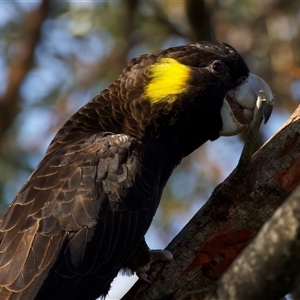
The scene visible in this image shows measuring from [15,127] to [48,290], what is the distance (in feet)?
13.4

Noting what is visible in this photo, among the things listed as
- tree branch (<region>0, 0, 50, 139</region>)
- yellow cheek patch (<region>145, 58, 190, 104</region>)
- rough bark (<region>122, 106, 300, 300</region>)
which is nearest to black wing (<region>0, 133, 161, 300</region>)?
rough bark (<region>122, 106, 300, 300</region>)

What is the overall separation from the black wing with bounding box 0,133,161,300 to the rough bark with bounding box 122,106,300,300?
0.28m

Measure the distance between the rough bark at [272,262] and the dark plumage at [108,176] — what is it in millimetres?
1693

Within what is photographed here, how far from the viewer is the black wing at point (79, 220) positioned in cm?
356

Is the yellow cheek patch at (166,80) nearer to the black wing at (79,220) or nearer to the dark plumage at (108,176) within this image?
the dark plumage at (108,176)

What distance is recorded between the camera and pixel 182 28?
21.9 feet

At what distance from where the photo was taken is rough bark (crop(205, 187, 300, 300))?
2018mm

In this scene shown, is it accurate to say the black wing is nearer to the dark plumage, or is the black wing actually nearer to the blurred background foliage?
the dark plumage

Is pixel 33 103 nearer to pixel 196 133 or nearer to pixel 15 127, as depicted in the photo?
pixel 15 127

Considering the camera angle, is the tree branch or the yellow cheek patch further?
the tree branch

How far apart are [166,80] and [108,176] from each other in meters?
0.87

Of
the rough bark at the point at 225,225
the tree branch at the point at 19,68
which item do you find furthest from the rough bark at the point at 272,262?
the tree branch at the point at 19,68

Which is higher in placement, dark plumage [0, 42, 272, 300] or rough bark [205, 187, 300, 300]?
dark plumage [0, 42, 272, 300]

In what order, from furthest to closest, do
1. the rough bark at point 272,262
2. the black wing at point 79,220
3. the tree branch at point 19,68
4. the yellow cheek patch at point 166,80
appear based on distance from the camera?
the tree branch at point 19,68, the yellow cheek patch at point 166,80, the black wing at point 79,220, the rough bark at point 272,262
